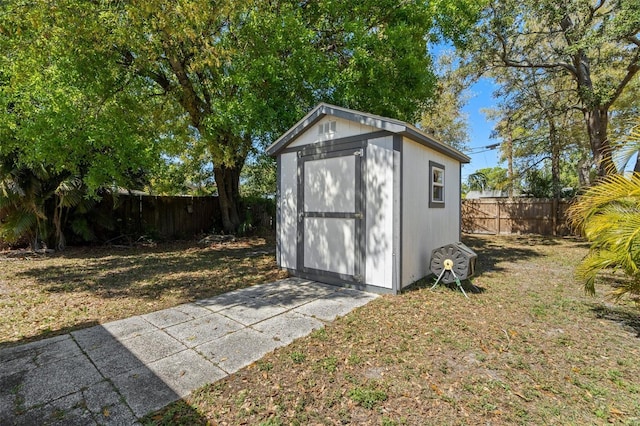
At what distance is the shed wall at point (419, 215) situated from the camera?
4738 millimetres

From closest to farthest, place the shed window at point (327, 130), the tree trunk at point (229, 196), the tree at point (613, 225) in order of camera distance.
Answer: the tree at point (613, 225)
the shed window at point (327, 130)
the tree trunk at point (229, 196)

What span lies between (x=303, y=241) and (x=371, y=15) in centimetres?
609

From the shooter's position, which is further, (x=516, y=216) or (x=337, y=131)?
(x=516, y=216)

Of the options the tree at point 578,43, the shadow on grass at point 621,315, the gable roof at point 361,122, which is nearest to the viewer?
the shadow on grass at point 621,315

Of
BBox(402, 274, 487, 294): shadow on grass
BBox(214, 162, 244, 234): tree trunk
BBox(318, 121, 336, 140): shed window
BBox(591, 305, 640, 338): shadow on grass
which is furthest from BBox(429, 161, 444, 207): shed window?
BBox(214, 162, 244, 234): tree trunk

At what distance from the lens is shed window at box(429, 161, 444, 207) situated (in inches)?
221

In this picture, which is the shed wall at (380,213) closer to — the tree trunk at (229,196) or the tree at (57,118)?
the tree at (57,118)

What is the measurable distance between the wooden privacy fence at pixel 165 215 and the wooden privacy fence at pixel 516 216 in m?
11.7

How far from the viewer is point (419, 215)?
517 centimetres

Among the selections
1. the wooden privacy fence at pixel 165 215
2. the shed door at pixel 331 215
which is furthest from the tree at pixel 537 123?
the wooden privacy fence at pixel 165 215

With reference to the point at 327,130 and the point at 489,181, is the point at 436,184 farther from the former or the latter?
the point at 489,181

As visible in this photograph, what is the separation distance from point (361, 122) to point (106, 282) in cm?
521

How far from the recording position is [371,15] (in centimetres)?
765

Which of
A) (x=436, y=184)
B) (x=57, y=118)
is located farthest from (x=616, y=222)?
(x=57, y=118)
